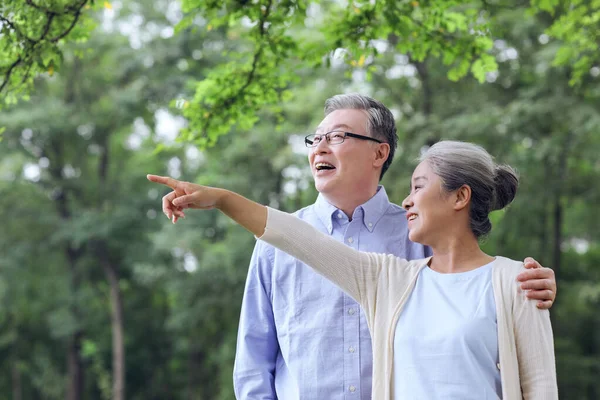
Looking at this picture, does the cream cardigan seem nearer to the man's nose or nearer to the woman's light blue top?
the woman's light blue top

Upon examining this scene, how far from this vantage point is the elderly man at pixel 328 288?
2.97m

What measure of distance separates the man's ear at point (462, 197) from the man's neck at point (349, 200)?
551mm

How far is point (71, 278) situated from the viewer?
62.6 feet

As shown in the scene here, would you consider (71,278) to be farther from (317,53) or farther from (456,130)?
(317,53)

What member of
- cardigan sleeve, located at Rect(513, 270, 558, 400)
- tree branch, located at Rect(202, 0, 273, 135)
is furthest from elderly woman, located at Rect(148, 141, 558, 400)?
tree branch, located at Rect(202, 0, 273, 135)

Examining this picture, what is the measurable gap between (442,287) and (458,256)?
13 centimetres

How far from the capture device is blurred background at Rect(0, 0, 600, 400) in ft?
43.2

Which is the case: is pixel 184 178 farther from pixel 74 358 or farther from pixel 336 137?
pixel 336 137

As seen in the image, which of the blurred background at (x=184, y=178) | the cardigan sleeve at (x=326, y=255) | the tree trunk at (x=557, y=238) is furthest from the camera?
the tree trunk at (x=557, y=238)

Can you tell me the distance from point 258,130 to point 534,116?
527cm

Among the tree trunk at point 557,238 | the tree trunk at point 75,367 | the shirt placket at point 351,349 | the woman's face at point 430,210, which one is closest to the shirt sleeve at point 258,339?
the shirt placket at point 351,349

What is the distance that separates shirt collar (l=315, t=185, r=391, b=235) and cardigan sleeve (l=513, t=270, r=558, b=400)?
0.81 meters

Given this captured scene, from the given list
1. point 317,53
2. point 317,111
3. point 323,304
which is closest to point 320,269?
point 323,304

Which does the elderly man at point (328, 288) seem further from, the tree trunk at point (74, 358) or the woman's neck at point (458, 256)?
the tree trunk at point (74, 358)
